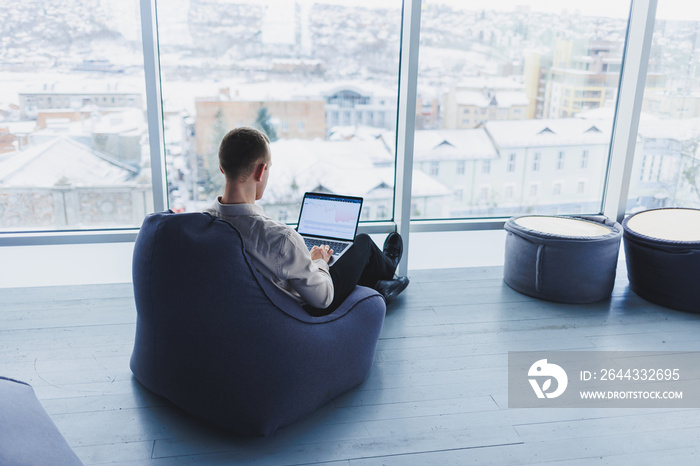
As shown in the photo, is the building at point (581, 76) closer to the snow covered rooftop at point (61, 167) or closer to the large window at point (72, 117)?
the large window at point (72, 117)

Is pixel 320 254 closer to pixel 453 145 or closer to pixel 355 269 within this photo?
pixel 355 269

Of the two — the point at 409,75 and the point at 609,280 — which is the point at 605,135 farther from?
the point at 409,75

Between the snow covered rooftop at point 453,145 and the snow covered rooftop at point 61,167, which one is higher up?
the snow covered rooftop at point 453,145

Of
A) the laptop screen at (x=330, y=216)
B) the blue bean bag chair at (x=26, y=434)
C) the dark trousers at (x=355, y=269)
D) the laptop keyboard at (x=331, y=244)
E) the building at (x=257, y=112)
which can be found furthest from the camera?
the building at (x=257, y=112)

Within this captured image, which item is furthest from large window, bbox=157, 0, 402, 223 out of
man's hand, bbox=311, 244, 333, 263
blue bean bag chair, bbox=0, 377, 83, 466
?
blue bean bag chair, bbox=0, 377, 83, 466

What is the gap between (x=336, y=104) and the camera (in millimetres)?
4141

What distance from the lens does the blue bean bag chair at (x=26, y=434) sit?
1.20 meters

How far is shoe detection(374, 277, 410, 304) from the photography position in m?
3.48

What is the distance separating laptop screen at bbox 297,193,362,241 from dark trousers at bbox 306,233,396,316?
19cm

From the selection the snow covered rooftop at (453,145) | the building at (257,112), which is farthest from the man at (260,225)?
the snow covered rooftop at (453,145)

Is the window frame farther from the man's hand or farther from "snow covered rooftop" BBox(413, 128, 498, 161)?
the man's hand

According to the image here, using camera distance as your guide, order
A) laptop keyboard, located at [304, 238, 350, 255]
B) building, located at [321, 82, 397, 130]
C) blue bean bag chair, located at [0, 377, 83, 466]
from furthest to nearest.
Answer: building, located at [321, 82, 397, 130] < laptop keyboard, located at [304, 238, 350, 255] < blue bean bag chair, located at [0, 377, 83, 466]

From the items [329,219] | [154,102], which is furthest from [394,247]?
[154,102]

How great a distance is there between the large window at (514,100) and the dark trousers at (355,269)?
1134mm
